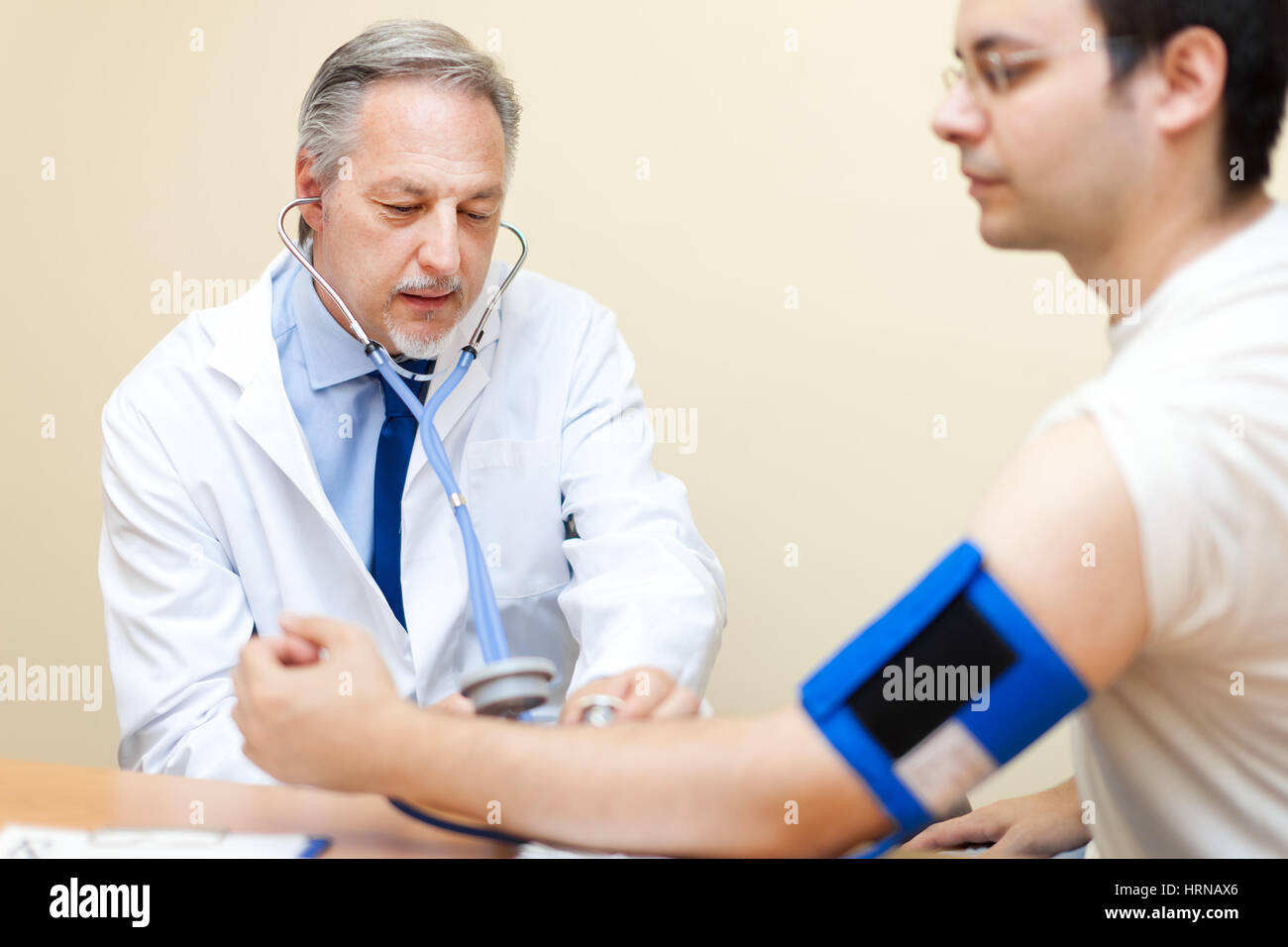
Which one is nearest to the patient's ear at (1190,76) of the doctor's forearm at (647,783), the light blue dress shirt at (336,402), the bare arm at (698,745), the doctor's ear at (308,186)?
the bare arm at (698,745)

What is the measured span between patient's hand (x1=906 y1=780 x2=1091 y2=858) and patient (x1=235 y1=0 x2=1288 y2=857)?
0.78ft

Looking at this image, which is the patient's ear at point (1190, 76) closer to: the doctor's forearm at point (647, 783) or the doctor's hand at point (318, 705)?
the doctor's forearm at point (647, 783)

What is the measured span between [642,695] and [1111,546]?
0.58 metres

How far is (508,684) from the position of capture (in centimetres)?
93

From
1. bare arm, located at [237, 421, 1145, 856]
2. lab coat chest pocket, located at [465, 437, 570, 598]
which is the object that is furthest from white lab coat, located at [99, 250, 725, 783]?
bare arm, located at [237, 421, 1145, 856]

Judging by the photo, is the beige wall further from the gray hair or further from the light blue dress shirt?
the light blue dress shirt

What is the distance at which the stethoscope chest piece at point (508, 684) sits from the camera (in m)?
0.93

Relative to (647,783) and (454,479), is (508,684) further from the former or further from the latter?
(454,479)

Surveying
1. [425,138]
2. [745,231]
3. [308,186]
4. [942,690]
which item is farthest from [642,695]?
[745,231]

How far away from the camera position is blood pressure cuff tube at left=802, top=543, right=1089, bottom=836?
0.68 m

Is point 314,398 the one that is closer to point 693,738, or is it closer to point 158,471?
point 158,471
